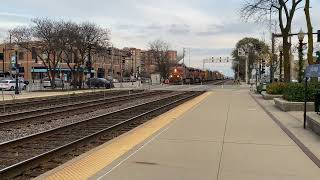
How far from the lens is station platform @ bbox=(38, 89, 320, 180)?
344 inches

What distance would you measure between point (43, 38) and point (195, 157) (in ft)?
193

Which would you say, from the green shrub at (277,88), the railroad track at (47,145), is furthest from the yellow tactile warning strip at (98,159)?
the green shrub at (277,88)

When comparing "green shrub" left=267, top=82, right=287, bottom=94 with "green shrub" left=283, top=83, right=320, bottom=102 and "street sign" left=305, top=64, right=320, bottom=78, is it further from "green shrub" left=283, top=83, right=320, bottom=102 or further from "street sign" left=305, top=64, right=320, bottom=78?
"street sign" left=305, top=64, right=320, bottom=78

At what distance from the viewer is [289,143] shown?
1303cm

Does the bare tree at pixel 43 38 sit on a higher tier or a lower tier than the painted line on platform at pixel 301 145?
higher

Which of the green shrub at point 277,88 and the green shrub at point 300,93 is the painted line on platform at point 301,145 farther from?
the green shrub at point 277,88

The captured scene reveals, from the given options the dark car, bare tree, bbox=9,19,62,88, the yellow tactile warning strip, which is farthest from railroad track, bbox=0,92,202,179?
the dark car

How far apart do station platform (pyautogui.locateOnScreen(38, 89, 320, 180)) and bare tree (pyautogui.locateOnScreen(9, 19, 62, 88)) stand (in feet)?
169

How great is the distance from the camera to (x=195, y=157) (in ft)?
34.4

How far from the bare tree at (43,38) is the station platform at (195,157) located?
169 ft

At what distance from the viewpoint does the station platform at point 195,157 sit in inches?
344

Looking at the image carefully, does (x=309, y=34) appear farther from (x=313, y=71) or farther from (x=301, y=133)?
(x=301, y=133)

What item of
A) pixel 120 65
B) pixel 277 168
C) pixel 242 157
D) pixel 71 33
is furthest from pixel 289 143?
pixel 120 65

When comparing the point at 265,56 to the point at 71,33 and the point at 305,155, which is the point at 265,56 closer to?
the point at 71,33
